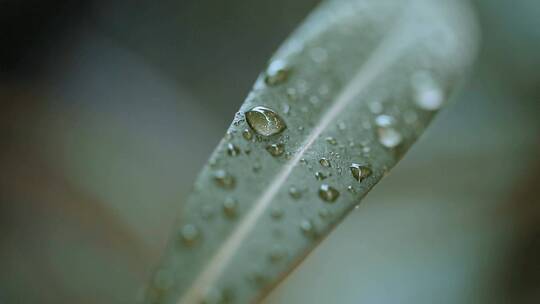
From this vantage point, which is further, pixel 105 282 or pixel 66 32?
pixel 66 32

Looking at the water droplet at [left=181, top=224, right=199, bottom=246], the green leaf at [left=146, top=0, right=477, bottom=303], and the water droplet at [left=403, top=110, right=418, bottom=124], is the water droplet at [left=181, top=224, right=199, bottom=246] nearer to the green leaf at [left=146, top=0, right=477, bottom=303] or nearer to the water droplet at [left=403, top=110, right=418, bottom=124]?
the green leaf at [left=146, top=0, right=477, bottom=303]

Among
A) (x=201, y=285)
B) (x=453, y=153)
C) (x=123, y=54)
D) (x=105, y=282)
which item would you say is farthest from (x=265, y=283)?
(x=123, y=54)

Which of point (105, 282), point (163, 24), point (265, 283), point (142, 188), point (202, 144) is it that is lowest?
point (105, 282)

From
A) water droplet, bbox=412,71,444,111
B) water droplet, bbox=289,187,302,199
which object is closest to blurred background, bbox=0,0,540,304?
water droplet, bbox=412,71,444,111

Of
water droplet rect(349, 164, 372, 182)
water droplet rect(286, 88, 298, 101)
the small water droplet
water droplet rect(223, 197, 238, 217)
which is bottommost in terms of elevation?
water droplet rect(223, 197, 238, 217)

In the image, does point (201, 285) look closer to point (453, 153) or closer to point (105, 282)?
point (105, 282)

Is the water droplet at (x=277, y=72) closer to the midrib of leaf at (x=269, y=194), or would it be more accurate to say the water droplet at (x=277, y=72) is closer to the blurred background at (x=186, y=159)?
the midrib of leaf at (x=269, y=194)

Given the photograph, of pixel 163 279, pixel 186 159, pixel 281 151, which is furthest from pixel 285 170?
pixel 186 159
